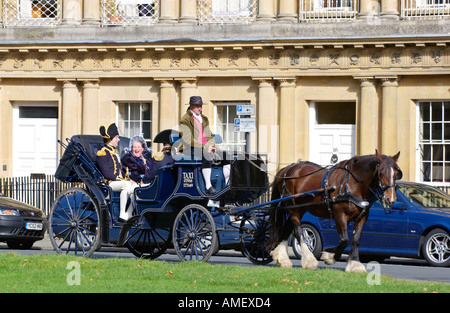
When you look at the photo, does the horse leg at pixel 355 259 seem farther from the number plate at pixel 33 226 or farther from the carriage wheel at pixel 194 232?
the number plate at pixel 33 226

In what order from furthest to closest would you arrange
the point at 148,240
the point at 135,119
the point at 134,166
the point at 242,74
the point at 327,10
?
the point at 135,119 < the point at 242,74 < the point at 327,10 < the point at 148,240 < the point at 134,166

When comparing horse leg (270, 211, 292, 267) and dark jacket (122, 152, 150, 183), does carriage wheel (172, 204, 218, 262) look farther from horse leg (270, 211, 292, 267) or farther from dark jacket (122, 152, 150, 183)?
dark jacket (122, 152, 150, 183)

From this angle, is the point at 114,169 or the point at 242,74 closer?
the point at 114,169

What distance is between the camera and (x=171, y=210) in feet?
51.7

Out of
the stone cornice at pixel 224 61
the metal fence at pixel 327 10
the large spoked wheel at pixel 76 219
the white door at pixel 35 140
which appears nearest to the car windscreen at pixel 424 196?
the large spoked wheel at pixel 76 219

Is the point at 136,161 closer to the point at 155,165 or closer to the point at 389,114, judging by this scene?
the point at 155,165

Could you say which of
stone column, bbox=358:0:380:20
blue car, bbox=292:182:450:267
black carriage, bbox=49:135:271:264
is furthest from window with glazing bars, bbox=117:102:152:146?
black carriage, bbox=49:135:271:264

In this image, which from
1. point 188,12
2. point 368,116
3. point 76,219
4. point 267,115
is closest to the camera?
point 76,219

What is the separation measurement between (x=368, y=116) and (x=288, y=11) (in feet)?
12.5

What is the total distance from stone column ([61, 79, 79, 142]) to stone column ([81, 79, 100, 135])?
30cm

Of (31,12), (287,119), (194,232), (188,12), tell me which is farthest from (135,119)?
(194,232)
